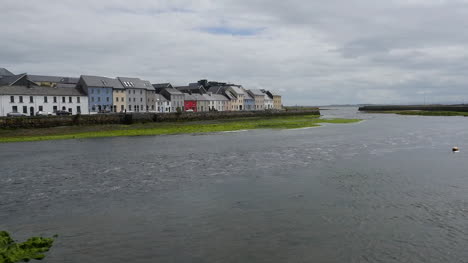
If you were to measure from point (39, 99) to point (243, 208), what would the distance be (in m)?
75.2

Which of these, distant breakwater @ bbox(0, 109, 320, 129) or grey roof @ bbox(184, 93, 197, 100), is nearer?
distant breakwater @ bbox(0, 109, 320, 129)

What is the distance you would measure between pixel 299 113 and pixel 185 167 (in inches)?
4310

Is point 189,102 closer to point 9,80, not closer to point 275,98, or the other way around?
point 9,80

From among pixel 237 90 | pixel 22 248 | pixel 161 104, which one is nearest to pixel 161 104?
pixel 161 104

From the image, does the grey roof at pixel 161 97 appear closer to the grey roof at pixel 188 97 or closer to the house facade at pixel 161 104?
the house facade at pixel 161 104

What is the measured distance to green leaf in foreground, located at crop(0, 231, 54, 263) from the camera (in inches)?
458

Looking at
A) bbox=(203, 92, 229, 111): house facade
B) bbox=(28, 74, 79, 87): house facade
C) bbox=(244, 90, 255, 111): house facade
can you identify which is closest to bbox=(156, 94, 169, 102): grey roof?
bbox=(203, 92, 229, 111): house facade

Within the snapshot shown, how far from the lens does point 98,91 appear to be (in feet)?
317

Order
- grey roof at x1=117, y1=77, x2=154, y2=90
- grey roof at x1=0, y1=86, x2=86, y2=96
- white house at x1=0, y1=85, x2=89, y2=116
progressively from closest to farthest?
white house at x1=0, y1=85, x2=89, y2=116 < grey roof at x1=0, y1=86, x2=86, y2=96 < grey roof at x1=117, y1=77, x2=154, y2=90

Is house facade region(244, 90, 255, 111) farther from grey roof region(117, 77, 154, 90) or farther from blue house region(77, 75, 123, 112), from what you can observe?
blue house region(77, 75, 123, 112)

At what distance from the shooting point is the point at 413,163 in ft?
92.1

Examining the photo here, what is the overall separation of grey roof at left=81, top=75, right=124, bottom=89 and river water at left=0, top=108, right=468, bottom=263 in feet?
221

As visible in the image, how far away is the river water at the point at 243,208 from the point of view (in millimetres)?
12320

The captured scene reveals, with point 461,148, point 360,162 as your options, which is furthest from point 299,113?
point 360,162
